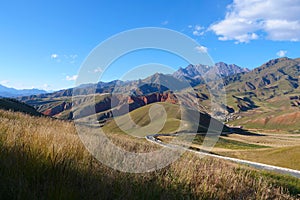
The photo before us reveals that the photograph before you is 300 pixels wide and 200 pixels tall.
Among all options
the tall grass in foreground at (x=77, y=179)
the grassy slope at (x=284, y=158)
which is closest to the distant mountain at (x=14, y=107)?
the tall grass in foreground at (x=77, y=179)

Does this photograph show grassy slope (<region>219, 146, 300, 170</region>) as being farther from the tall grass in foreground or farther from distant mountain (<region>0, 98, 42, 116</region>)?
the tall grass in foreground

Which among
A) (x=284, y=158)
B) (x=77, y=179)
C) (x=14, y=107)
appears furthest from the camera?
(x=284, y=158)

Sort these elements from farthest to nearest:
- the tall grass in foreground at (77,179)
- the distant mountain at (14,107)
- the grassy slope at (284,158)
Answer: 1. the grassy slope at (284,158)
2. the distant mountain at (14,107)
3. the tall grass in foreground at (77,179)

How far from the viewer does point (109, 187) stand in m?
4.72

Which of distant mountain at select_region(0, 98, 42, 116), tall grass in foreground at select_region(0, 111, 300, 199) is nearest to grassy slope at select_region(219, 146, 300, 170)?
distant mountain at select_region(0, 98, 42, 116)

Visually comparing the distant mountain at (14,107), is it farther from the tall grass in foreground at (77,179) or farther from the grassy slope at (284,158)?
the grassy slope at (284,158)

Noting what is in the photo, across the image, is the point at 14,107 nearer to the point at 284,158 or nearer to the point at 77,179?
the point at 284,158

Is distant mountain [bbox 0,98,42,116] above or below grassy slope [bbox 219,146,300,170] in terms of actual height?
above

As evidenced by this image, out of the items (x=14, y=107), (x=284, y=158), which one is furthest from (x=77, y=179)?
(x=284, y=158)

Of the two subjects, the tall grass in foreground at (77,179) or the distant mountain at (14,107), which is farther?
the distant mountain at (14,107)

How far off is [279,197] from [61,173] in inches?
192

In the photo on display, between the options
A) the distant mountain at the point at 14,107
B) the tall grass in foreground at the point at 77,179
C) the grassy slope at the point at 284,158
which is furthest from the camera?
the grassy slope at the point at 284,158

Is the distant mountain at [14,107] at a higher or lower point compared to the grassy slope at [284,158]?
higher

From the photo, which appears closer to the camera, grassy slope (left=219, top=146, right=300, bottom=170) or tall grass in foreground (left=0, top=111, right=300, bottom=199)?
tall grass in foreground (left=0, top=111, right=300, bottom=199)
